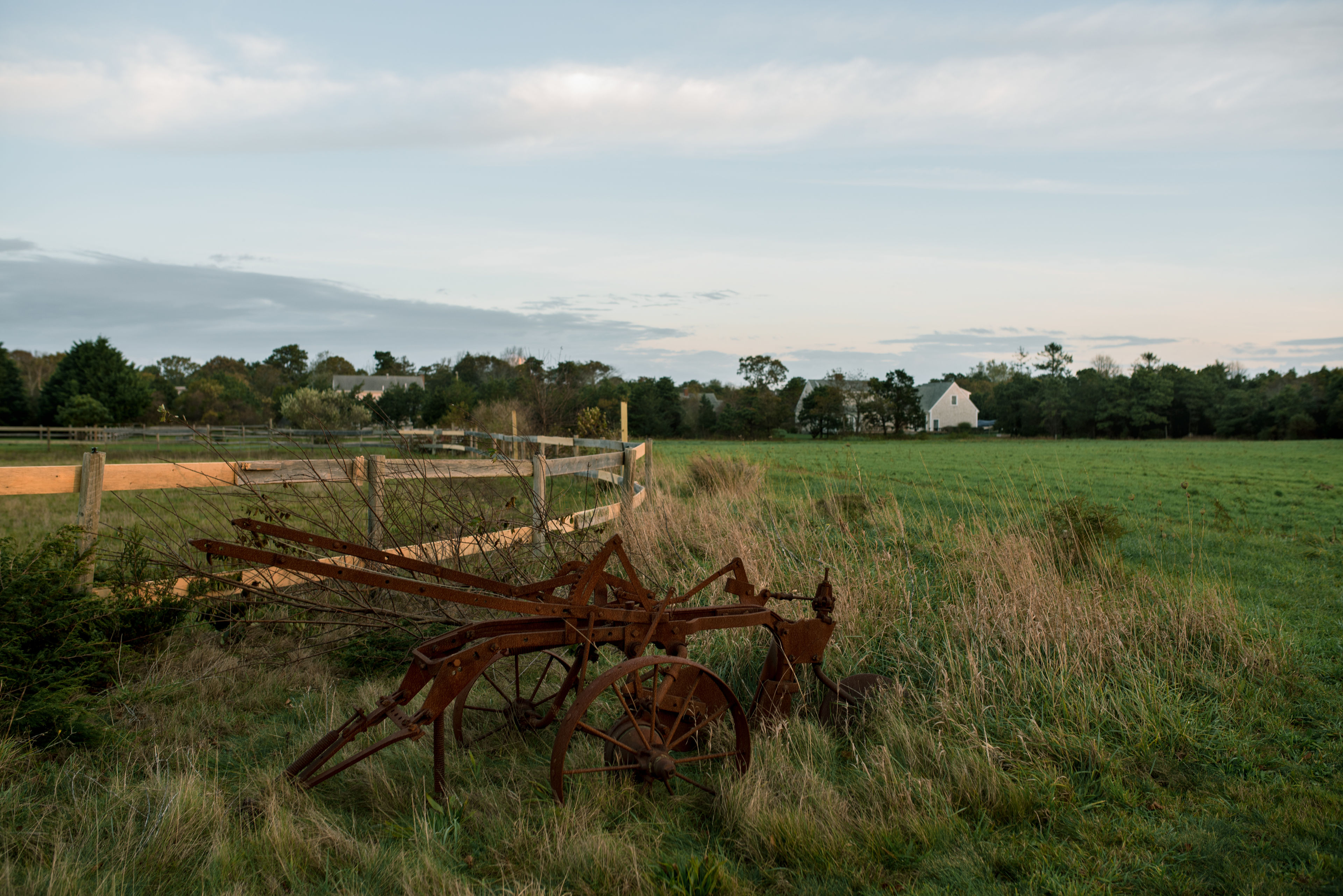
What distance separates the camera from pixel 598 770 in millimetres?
3135

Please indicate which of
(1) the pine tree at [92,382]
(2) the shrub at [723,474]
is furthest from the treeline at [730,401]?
(2) the shrub at [723,474]

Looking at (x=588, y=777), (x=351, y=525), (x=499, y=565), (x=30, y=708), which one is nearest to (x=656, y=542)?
(x=499, y=565)

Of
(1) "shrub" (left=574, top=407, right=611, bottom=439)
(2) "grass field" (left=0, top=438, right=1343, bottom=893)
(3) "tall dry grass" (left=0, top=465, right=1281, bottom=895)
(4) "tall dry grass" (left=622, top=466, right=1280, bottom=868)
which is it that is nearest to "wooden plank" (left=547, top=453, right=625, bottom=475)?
(4) "tall dry grass" (left=622, top=466, right=1280, bottom=868)

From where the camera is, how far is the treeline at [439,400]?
77.8ft

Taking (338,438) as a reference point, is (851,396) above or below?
above

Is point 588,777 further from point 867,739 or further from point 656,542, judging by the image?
point 656,542

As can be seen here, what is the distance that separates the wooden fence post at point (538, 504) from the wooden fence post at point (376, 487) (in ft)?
3.81

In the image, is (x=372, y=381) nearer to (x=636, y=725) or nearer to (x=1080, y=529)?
(x=1080, y=529)

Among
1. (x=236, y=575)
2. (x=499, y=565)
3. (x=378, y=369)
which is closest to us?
(x=236, y=575)

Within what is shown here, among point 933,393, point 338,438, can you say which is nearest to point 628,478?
point 338,438

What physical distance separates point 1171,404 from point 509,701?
76332 mm

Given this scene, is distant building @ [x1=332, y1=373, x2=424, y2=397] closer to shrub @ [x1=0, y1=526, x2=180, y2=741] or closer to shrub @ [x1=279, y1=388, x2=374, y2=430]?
shrub @ [x1=279, y1=388, x2=374, y2=430]

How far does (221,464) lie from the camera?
628cm

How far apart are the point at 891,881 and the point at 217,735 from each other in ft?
11.6
